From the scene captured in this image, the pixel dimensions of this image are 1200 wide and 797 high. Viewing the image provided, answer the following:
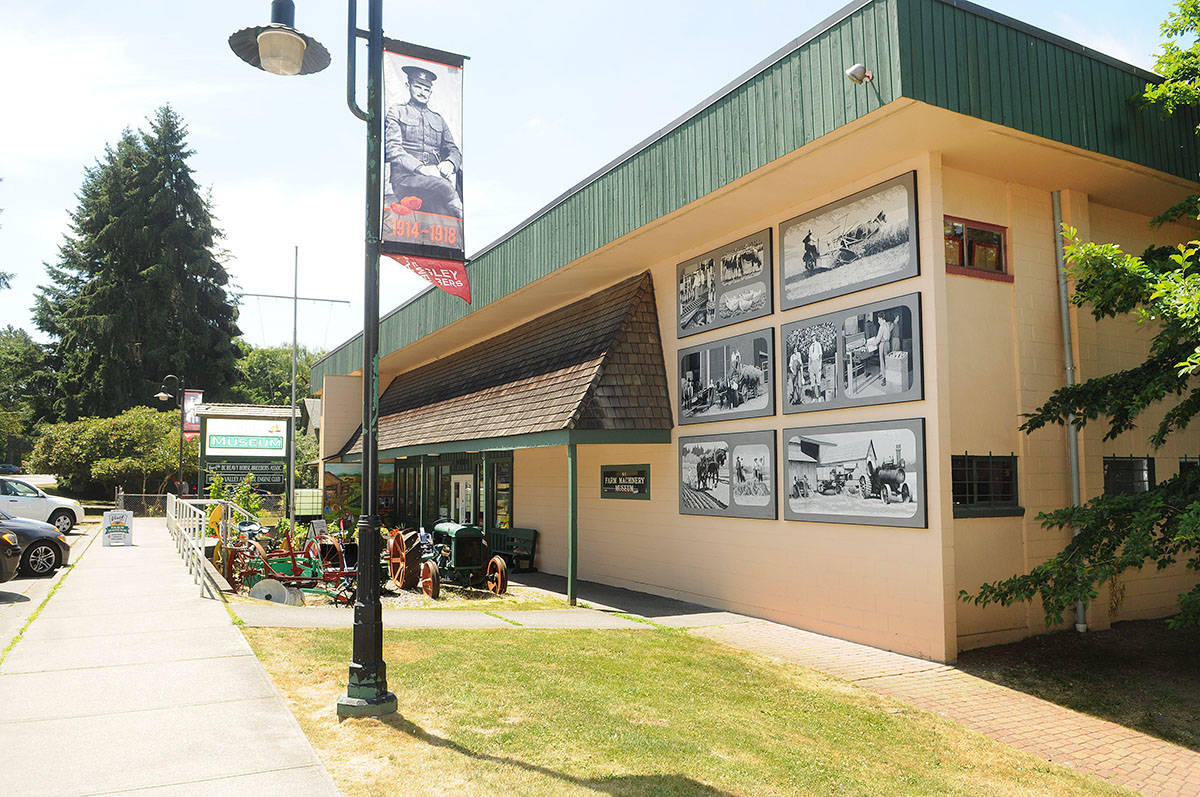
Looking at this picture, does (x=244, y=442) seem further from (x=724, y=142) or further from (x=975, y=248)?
(x=975, y=248)

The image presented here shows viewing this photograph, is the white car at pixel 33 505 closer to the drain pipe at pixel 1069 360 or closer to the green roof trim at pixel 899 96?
the green roof trim at pixel 899 96

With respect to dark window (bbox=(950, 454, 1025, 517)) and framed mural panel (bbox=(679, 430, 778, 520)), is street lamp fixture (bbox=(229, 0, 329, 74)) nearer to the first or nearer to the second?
framed mural panel (bbox=(679, 430, 778, 520))

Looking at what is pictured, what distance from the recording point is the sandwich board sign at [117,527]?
18.8 m

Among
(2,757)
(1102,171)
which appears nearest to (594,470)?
(1102,171)

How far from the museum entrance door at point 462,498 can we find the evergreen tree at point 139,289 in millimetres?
38804

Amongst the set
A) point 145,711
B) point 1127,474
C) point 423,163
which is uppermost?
point 423,163

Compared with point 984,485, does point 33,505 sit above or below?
below

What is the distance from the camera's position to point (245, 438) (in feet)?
66.0

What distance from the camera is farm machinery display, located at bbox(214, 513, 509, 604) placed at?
1224 cm

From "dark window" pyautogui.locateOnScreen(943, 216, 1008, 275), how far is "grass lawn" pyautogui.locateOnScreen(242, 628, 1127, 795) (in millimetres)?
5280

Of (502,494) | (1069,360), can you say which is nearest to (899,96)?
(1069,360)

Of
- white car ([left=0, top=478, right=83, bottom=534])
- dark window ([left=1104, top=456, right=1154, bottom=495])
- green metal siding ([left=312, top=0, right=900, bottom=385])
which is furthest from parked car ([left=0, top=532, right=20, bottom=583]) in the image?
dark window ([left=1104, top=456, right=1154, bottom=495])

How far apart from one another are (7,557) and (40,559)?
2738 mm

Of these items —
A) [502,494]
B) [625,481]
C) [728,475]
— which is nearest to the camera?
[728,475]
